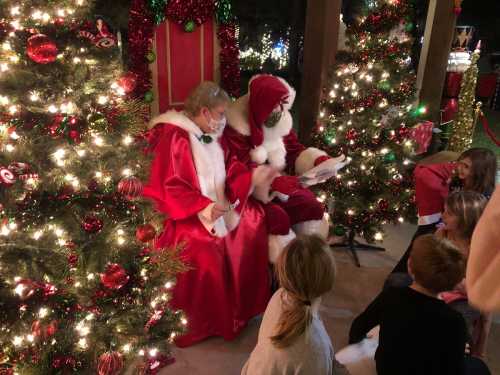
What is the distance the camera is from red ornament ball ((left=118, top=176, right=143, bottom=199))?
1.89 metres

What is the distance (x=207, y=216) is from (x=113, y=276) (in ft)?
2.74

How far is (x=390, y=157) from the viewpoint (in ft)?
11.9

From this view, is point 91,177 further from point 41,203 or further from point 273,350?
point 273,350

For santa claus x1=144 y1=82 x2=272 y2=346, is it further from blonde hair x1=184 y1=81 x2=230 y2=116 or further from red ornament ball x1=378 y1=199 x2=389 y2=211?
red ornament ball x1=378 y1=199 x2=389 y2=211

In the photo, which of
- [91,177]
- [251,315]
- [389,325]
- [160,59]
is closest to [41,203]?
[91,177]

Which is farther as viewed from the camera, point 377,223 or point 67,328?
point 377,223

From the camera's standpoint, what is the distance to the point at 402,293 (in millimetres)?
1708

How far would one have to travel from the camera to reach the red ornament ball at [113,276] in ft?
6.15

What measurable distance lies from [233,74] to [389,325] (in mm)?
2550

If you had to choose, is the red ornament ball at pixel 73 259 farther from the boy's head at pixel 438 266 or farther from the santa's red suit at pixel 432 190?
the santa's red suit at pixel 432 190

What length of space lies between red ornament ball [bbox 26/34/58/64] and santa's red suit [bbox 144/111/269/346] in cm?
112

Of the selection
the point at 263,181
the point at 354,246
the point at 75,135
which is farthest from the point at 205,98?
the point at 354,246

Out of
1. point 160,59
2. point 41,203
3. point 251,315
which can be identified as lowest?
point 251,315

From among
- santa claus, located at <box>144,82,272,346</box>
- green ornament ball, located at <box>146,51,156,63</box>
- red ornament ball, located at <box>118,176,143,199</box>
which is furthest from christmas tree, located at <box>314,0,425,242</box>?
red ornament ball, located at <box>118,176,143,199</box>
